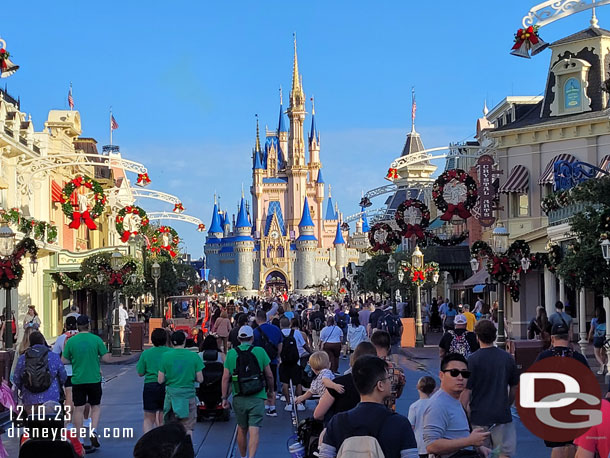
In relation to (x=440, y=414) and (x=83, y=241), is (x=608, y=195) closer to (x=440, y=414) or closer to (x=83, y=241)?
(x=440, y=414)

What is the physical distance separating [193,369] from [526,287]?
2677 cm

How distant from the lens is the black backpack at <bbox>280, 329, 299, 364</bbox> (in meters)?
15.7

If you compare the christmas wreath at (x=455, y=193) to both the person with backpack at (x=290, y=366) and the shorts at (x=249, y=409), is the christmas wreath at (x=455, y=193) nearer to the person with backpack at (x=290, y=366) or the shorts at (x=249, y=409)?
the person with backpack at (x=290, y=366)

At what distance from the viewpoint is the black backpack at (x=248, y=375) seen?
10.7 meters

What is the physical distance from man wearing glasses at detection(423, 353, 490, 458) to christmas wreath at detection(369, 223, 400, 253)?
28973mm

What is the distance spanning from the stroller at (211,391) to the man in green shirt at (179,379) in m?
4.09

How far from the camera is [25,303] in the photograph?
37812 millimetres

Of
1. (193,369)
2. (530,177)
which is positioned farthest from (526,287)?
(193,369)

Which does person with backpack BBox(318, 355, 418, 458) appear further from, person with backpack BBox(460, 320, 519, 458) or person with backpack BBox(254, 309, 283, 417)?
person with backpack BBox(254, 309, 283, 417)

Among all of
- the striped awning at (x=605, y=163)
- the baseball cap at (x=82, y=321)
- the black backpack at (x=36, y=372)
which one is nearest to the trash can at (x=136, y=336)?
the striped awning at (x=605, y=163)

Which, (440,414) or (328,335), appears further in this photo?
(328,335)

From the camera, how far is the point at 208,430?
45.8 feet

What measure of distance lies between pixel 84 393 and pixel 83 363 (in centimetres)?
38

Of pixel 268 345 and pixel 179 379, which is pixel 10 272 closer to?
pixel 268 345
